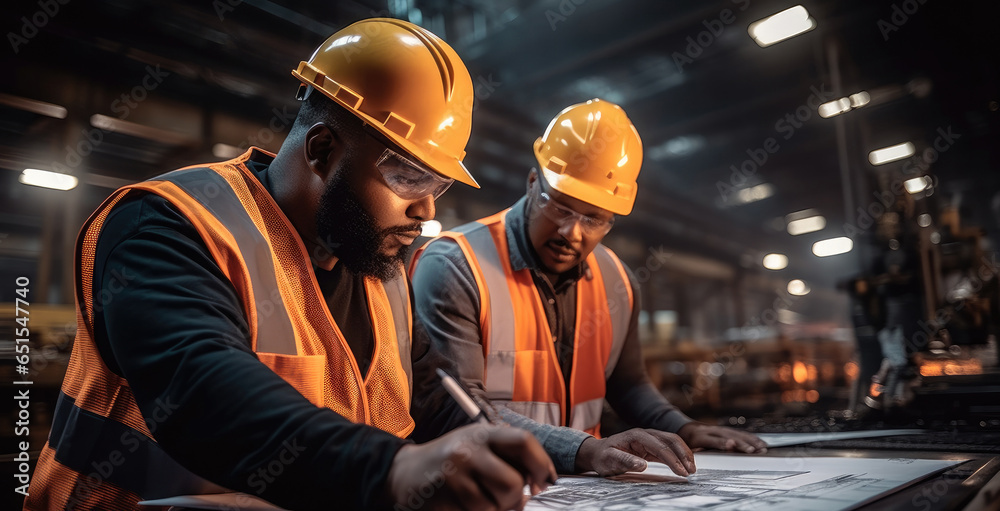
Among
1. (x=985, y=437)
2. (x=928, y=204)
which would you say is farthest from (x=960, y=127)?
(x=985, y=437)

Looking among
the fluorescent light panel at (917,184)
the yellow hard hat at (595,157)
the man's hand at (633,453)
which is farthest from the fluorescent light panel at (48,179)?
the fluorescent light panel at (917,184)

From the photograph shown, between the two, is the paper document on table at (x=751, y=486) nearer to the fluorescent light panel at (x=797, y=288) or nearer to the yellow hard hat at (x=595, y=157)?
the yellow hard hat at (x=595, y=157)

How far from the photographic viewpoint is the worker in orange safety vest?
2.05 feet

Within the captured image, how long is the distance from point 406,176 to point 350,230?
0.50ft

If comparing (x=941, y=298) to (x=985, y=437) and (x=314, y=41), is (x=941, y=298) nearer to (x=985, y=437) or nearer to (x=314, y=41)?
(x=985, y=437)

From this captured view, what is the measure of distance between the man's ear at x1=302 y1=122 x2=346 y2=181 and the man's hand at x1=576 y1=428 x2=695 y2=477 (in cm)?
78

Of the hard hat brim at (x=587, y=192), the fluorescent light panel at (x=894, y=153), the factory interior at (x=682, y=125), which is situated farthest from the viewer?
the fluorescent light panel at (x=894, y=153)

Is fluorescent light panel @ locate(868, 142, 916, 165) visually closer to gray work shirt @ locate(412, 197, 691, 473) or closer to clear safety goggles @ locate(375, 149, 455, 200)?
gray work shirt @ locate(412, 197, 691, 473)

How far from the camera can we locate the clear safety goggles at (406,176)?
110 cm

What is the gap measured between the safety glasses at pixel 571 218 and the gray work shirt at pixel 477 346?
140 mm

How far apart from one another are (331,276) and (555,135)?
1.00 metres

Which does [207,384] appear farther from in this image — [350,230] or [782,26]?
[782,26]

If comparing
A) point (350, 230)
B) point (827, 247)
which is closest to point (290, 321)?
point (350, 230)

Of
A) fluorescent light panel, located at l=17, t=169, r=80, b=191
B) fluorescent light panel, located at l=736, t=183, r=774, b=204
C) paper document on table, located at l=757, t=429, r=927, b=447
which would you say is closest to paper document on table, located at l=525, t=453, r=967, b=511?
paper document on table, located at l=757, t=429, r=927, b=447
